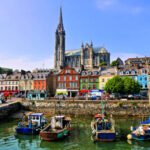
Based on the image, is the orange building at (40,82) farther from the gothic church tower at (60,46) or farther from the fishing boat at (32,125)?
the gothic church tower at (60,46)

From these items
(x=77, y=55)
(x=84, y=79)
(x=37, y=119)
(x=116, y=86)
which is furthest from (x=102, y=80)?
(x=77, y=55)

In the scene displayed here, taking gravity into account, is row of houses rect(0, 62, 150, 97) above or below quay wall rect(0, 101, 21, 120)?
above

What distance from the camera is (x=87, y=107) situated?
180ft

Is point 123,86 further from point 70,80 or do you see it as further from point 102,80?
point 70,80

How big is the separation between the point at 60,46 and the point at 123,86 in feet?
324

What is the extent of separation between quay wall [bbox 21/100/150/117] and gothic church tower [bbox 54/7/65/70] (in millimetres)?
94596

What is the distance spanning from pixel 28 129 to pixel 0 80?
6360cm

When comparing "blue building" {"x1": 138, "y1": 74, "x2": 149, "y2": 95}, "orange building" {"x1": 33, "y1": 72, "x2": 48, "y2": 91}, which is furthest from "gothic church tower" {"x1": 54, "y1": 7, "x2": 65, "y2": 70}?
"blue building" {"x1": 138, "y1": 74, "x2": 149, "y2": 95}

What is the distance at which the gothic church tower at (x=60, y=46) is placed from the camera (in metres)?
155

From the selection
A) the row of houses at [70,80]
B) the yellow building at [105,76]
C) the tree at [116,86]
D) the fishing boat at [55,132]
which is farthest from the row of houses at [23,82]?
the fishing boat at [55,132]

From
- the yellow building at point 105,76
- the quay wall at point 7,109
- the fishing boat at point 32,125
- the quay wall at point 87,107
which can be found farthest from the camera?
the yellow building at point 105,76

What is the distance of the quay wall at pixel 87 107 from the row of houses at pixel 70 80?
2304 cm

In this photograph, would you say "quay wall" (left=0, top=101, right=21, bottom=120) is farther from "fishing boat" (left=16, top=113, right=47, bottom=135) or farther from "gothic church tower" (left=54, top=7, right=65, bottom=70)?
"gothic church tower" (left=54, top=7, right=65, bottom=70)

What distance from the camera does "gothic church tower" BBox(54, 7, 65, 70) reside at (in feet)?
509
